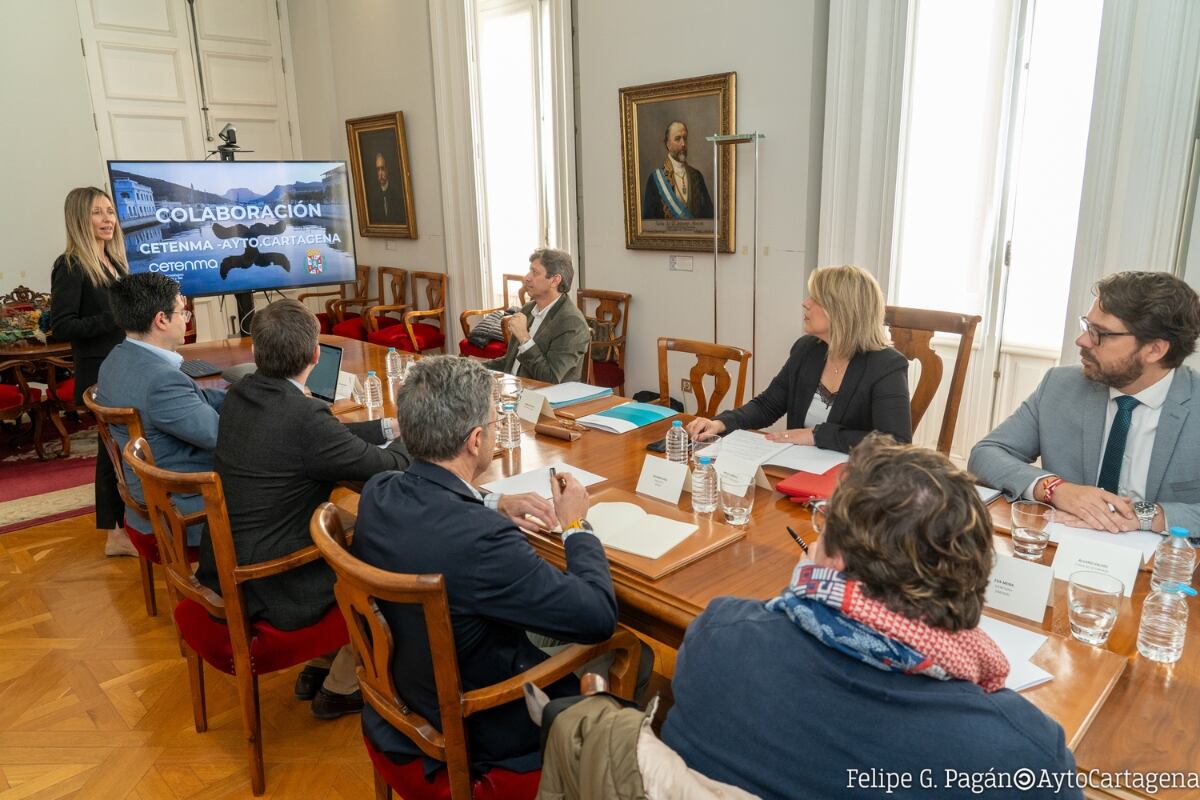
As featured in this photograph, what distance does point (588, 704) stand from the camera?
3.51 ft

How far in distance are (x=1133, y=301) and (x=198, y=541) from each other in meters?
2.84

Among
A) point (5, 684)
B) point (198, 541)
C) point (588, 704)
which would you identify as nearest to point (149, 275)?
point (198, 541)

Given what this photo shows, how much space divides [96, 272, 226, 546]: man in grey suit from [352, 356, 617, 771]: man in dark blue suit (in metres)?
1.34

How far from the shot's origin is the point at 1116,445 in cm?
192

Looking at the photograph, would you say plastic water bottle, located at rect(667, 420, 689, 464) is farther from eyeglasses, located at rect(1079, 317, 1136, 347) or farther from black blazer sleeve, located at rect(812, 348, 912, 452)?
eyeglasses, located at rect(1079, 317, 1136, 347)

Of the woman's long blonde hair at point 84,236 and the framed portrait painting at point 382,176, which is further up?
the framed portrait painting at point 382,176

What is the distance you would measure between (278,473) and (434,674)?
0.91 meters

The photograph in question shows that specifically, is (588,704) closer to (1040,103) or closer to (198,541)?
(198,541)

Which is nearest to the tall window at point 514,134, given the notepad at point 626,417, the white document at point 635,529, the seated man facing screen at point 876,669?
the notepad at point 626,417

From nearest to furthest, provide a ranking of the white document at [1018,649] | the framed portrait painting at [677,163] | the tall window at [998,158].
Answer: the white document at [1018,649] → the tall window at [998,158] → the framed portrait painting at [677,163]

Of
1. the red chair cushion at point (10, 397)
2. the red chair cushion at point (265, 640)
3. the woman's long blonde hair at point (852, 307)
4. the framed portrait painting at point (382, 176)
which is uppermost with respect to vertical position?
the framed portrait painting at point (382, 176)

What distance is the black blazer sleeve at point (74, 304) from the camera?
3693 millimetres

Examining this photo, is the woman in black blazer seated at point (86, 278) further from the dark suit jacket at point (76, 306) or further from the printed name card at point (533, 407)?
the printed name card at point (533, 407)

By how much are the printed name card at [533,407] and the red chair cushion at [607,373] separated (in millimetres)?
2331
